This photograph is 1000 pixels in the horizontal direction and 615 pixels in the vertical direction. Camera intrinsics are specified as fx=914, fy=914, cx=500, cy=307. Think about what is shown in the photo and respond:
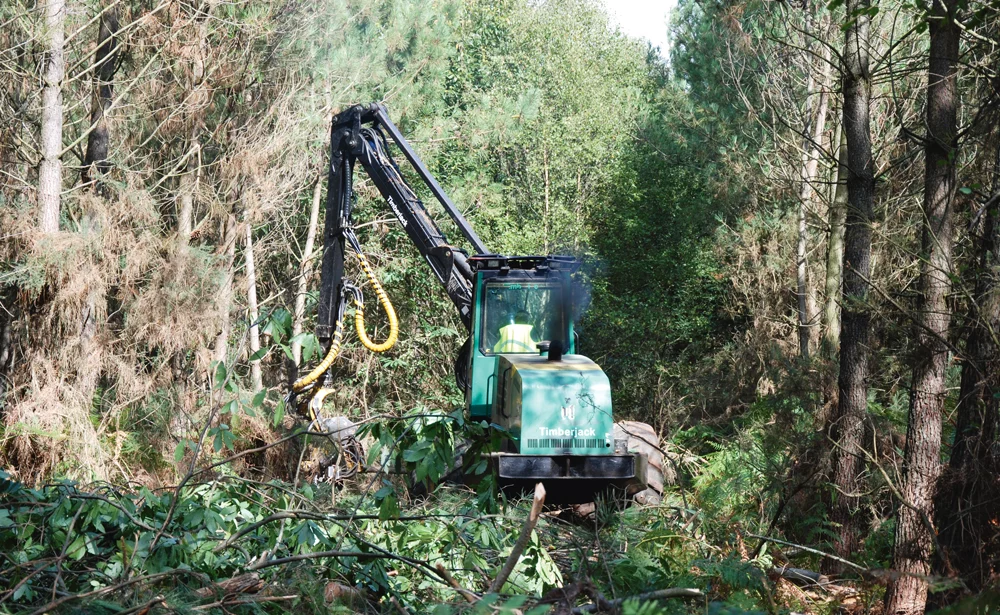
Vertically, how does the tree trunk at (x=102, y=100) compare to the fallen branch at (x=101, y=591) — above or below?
above

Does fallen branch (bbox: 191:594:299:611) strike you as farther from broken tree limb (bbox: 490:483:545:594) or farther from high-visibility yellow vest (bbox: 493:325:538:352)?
high-visibility yellow vest (bbox: 493:325:538:352)

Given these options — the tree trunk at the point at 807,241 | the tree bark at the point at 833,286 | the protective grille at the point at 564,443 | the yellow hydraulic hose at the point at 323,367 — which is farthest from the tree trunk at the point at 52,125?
the tree trunk at the point at 807,241

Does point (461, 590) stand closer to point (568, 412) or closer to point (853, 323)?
point (853, 323)

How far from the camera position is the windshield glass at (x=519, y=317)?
9562 mm

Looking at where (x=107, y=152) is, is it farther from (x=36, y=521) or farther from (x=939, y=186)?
(x=939, y=186)

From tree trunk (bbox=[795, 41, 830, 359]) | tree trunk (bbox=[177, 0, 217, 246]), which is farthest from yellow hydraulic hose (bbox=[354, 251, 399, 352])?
tree trunk (bbox=[795, 41, 830, 359])

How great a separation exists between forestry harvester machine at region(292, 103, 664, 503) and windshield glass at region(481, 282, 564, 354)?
0.01m

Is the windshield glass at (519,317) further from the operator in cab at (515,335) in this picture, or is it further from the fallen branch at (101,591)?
the fallen branch at (101,591)

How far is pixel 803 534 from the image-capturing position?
7.38 m

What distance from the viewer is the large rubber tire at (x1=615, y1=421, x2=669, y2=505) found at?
30.5ft

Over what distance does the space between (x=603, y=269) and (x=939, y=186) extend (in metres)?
13.0

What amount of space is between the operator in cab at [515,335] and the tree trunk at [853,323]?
359 centimetres

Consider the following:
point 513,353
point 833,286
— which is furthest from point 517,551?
point 833,286

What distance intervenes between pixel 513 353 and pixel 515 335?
209 mm
